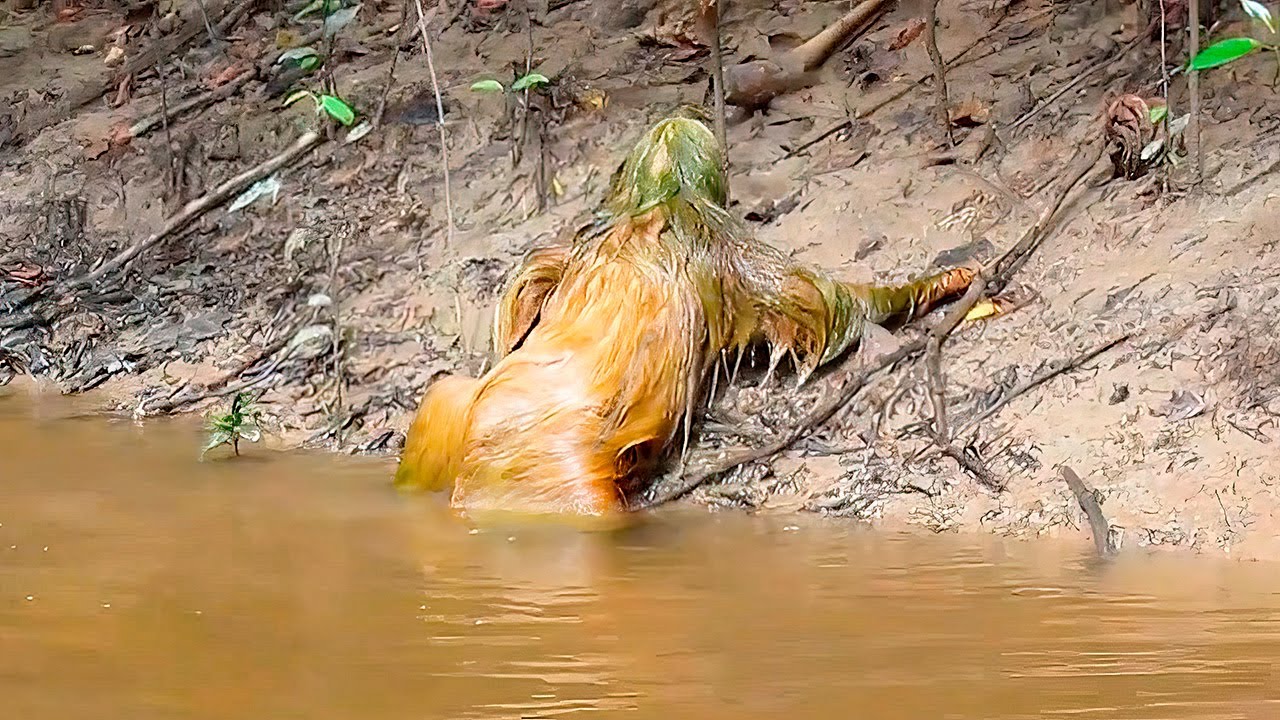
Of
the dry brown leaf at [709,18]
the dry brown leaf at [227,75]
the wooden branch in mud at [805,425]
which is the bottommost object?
the wooden branch in mud at [805,425]

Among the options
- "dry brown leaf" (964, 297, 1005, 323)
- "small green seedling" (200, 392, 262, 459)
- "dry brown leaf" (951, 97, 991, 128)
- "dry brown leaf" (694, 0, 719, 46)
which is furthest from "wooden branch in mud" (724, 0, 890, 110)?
"small green seedling" (200, 392, 262, 459)

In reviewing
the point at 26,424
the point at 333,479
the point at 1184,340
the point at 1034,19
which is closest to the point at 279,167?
the point at 26,424

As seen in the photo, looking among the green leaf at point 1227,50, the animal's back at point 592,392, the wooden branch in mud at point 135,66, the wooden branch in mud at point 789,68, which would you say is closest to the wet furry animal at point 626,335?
the animal's back at point 592,392

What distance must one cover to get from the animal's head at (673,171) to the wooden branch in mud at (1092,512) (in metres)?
1.70

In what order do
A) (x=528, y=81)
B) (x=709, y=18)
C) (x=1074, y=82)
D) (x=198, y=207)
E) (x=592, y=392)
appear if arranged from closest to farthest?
(x=592, y=392) → (x=1074, y=82) → (x=709, y=18) → (x=528, y=81) → (x=198, y=207)

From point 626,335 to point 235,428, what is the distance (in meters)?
1.53

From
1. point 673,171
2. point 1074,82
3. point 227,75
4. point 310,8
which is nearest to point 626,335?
point 673,171

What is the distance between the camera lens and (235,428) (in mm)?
4703

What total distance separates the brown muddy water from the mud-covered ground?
1.60ft

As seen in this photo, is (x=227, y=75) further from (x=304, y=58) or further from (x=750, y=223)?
(x=750, y=223)

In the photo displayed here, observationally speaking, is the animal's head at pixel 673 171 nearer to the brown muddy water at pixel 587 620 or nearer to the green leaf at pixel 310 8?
the brown muddy water at pixel 587 620

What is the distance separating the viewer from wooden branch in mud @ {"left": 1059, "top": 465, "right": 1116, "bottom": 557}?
3.35m

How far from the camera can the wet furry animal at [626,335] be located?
4.01 meters

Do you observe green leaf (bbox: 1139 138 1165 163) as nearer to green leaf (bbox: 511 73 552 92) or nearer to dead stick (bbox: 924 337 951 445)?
dead stick (bbox: 924 337 951 445)
